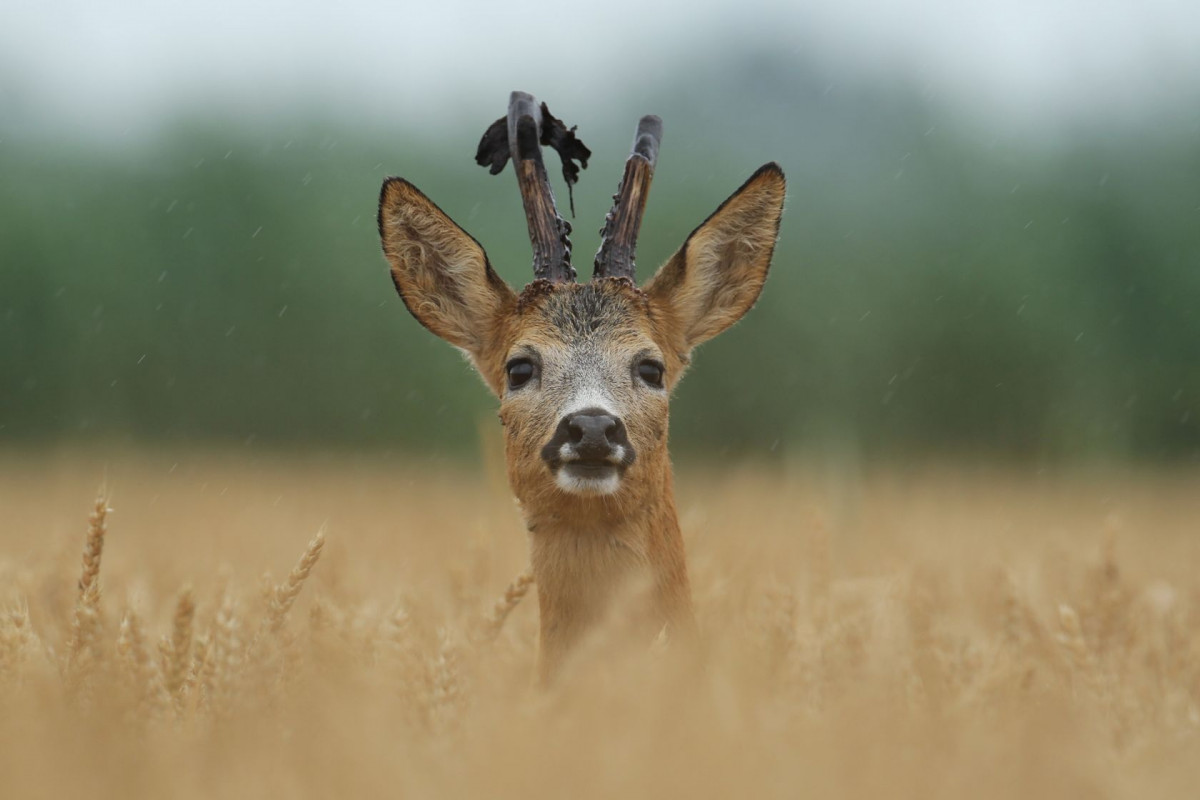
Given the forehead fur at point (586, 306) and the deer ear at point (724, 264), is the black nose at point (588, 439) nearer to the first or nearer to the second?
the forehead fur at point (586, 306)

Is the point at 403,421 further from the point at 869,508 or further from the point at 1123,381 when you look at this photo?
the point at 869,508

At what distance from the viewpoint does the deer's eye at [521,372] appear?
5.02 m

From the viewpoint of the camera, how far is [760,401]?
27203 millimetres

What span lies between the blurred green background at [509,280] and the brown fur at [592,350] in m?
17.9

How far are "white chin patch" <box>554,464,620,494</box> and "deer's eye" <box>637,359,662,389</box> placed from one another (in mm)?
663

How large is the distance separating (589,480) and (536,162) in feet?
4.80

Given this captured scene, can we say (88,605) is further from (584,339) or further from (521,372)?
(584,339)

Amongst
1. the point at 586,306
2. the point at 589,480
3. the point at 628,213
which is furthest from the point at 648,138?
the point at 589,480

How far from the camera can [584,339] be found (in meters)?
5.06

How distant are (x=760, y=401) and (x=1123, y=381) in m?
7.10

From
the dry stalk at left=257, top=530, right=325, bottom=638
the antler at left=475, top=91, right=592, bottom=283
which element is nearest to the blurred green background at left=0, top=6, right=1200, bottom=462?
the antler at left=475, top=91, right=592, bottom=283

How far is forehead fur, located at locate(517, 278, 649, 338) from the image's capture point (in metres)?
5.12

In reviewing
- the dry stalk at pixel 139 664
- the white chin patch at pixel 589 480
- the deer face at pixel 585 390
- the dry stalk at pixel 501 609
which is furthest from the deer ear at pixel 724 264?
the dry stalk at pixel 139 664

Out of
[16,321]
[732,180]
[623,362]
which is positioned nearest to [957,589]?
[623,362]
